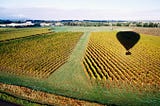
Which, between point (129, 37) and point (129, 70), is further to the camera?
point (129, 70)

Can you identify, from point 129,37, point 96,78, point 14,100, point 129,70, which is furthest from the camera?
point 129,70

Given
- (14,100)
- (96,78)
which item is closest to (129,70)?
(96,78)

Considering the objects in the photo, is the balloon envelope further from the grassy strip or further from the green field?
the grassy strip

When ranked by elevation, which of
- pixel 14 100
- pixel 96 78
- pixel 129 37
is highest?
pixel 129 37

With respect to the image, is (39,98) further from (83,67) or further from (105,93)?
(83,67)

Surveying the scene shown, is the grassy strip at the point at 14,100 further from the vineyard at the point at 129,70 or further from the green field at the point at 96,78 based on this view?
the vineyard at the point at 129,70

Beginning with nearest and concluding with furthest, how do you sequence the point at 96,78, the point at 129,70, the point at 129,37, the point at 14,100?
1. the point at 129,37
2. the point at 14,100
3. the point at 96,78
4. the point at 129,70

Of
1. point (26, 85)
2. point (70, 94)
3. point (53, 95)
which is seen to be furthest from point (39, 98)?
point (26, 85)

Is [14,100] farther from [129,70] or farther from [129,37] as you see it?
[129,70]

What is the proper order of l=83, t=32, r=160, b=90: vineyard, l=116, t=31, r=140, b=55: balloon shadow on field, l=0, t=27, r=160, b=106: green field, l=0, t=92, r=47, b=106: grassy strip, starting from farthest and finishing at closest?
l=83, t=32, r=160, b=90: vineyard → l=0, t=27, r=160, b=106: green field → l=0, t=92, r=47, b=106: grassy strip → l=116, t=31, r=140, b=55: balloon shadow on field

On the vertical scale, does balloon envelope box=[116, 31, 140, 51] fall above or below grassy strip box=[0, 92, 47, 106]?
above

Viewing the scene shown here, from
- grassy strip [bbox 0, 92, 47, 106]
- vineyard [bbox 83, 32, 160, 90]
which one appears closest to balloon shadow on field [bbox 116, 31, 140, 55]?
grassy strip [bbox 0, 92, 47, 106]

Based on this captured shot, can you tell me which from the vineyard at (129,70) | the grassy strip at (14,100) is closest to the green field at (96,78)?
the vineyard at (129,70)
